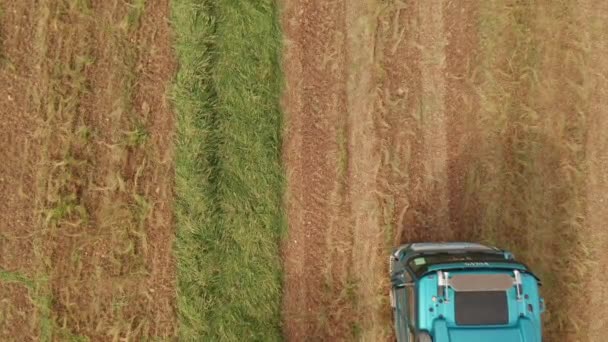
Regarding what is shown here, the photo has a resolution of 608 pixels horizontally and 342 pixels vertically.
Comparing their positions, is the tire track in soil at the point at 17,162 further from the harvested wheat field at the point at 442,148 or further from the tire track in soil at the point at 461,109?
the tire track in soil at the point at 461,109

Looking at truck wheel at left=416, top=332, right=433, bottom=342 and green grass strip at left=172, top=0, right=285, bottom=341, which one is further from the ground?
green grass strip at left=172, top=0, right=285, bottom=341

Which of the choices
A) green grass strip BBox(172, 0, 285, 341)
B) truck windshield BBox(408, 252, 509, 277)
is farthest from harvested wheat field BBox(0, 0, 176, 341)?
truck windshield BBox(408, 252, 509, 277)

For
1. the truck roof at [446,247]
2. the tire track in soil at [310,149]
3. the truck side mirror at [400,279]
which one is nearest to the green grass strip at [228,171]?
the tire track in soil at [310,149]

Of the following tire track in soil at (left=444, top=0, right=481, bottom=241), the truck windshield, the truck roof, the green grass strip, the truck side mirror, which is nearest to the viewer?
the truck windshield

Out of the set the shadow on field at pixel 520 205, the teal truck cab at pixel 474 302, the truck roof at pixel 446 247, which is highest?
the shadow on field at pixel 520 205

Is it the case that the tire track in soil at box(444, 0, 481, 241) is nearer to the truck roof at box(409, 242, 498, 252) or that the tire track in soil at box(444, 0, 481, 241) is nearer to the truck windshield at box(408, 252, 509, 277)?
the truck roof at box(409, 242, 498, 252)

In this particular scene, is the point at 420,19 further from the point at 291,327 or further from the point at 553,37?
the point at 291,327
